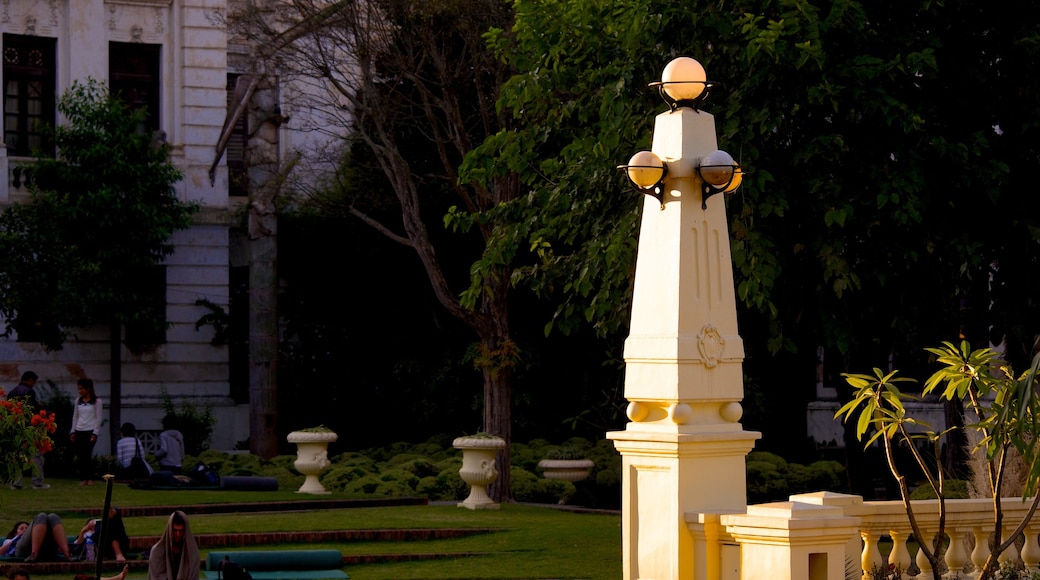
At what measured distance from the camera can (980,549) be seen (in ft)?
38.4

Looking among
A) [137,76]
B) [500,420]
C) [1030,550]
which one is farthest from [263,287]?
[1030,550]

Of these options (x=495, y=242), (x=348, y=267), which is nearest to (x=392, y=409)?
(x=348, y=267)

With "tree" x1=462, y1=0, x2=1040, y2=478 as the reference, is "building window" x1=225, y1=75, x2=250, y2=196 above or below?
above

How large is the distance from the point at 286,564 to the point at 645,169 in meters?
8.45

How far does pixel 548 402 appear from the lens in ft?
106

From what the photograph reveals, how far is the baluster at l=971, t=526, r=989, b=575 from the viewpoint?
11.7m

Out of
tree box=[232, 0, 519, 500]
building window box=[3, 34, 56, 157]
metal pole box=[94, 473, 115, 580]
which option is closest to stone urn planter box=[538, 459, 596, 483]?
tree box=[232, 0, 519, 500]

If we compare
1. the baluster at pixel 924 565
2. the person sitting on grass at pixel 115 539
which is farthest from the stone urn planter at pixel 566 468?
the baluster at pixel 924 565

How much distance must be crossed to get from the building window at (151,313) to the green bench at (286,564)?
1685cm

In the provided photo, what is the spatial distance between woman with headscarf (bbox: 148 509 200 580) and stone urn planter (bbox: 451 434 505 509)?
844 cm

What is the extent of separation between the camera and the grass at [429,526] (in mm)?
A: 16609

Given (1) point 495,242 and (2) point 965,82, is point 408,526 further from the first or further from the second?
(2) point 965,82

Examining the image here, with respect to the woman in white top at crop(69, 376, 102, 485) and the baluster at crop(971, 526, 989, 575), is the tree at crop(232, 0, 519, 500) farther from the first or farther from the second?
the baluster at crop(971, 526, 989, 575)

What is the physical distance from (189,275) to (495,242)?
17212mm
